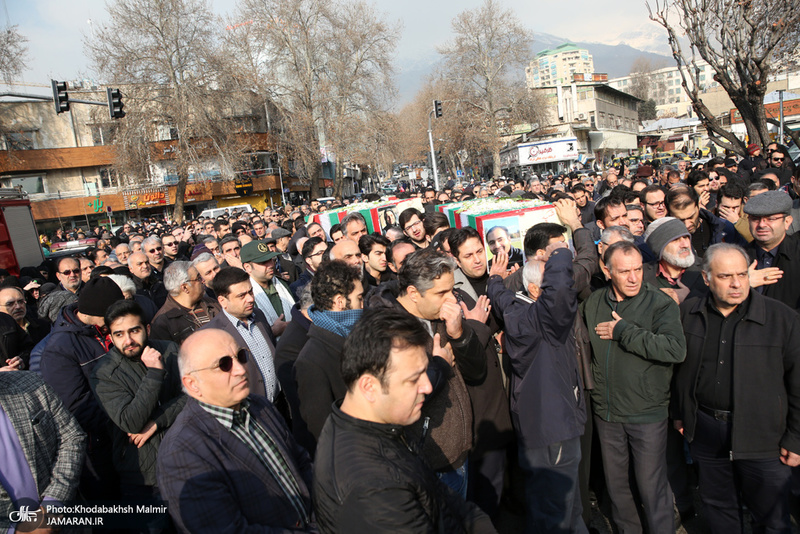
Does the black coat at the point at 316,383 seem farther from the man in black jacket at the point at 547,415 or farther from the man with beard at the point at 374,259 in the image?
the man with beard at the point at 374,259

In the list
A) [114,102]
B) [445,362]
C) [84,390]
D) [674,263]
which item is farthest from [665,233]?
[114,102]

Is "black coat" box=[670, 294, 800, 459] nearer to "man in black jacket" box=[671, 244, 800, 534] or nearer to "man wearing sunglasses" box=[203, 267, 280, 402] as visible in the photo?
"man in black jacket" box=[671, 244, 800, 534]

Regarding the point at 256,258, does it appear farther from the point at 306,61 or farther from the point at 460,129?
the point at 460,129

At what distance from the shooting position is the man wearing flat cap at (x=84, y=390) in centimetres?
352

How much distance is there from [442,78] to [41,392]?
48.8 metres

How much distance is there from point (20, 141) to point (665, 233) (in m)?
48.6

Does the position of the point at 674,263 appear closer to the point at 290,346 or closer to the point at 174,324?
the point at 290,346

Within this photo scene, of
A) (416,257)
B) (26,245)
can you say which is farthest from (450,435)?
(26,245)

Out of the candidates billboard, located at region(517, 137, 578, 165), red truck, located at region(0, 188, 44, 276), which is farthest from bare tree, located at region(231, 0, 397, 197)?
red truck, located at region(0, 188, 44, 276)

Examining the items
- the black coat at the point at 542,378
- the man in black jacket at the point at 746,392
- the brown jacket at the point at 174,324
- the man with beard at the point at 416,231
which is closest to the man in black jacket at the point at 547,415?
the black coat at the point at 542,378

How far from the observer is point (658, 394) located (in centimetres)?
336

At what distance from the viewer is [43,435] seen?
2721 millimetres

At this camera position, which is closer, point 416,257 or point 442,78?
point 416,257

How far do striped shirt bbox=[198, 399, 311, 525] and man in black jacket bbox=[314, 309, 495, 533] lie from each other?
0.47 m
